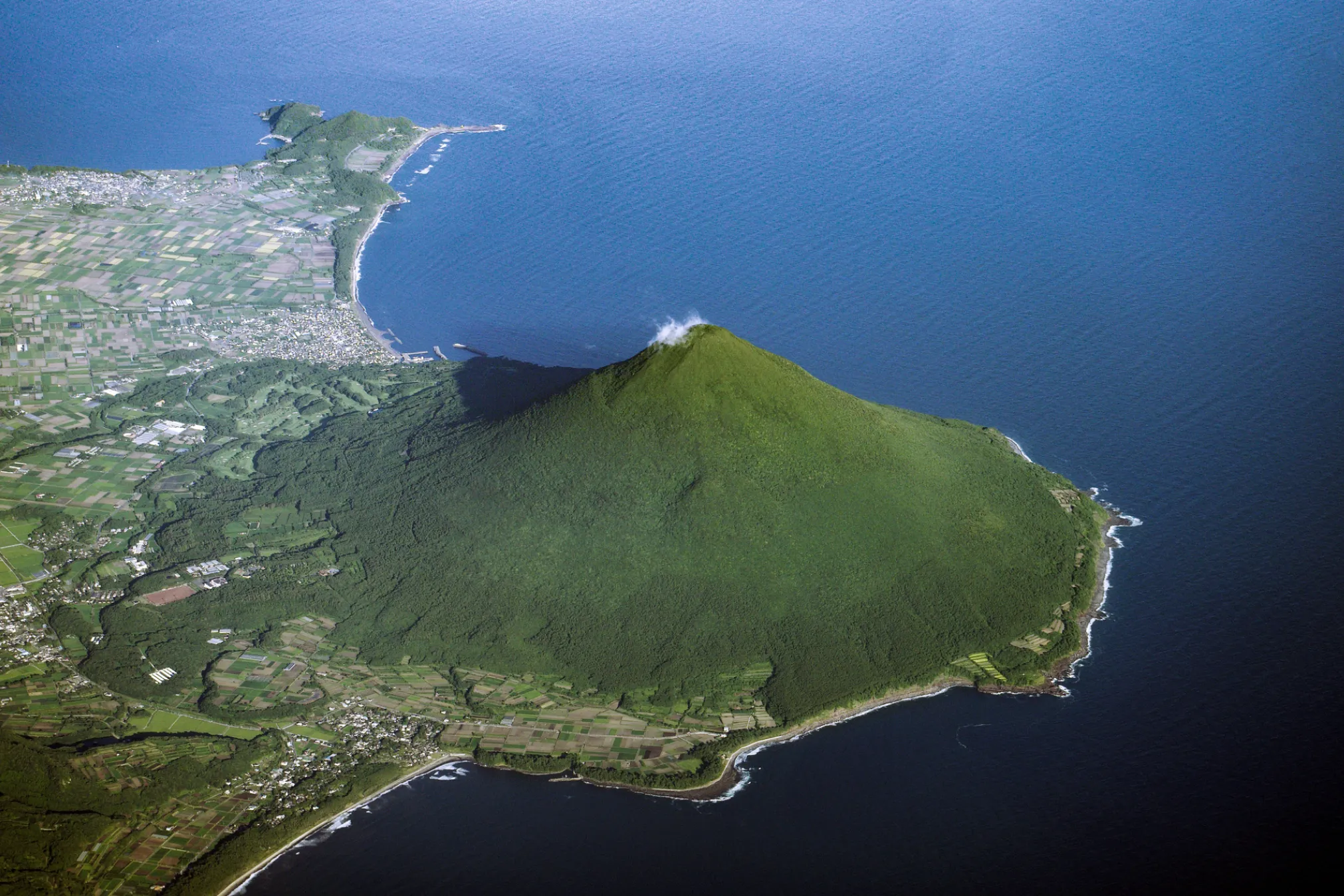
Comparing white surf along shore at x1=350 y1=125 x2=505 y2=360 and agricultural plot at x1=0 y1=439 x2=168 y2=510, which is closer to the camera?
agricultural plot at x1=0 y1=439 x2=168 y2=510

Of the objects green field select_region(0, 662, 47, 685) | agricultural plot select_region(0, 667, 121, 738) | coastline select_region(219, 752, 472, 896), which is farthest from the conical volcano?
green field select_region(0, 662, 47, 685)

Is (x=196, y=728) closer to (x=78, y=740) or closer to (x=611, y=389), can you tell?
(x=78, y=740)

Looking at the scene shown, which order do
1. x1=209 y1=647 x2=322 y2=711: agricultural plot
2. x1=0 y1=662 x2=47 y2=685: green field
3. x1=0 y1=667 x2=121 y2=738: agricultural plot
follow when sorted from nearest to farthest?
1. x1=0 y1=667 x2=121 y2=738: agricultural plot
2. x1=209 y1=647 x2=322 y2=711: agricultural plot
3. x1=0 y1=662 x2=47 y2=685: green field

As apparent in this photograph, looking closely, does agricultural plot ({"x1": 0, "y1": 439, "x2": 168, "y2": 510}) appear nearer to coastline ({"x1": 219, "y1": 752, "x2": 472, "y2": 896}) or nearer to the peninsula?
the peninsula

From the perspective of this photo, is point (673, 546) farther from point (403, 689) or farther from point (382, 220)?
point (382, 220)

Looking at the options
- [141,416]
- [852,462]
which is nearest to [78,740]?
[141,416]

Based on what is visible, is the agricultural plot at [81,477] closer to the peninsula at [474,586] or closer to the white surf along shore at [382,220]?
the peninsula at [474,586]
